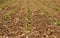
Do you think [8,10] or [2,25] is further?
[8,10]

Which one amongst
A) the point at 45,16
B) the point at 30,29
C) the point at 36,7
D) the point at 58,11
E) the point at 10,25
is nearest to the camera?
the point at 30,29

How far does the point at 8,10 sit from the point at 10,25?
Result: 213cm

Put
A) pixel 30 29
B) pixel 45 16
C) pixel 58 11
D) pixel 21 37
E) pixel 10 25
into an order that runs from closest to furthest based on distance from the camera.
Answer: pixel 21 37, pixel 30 29, pixel 10 25, pixel 45 16, pixel 58 11

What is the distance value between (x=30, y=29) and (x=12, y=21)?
128 centimetres

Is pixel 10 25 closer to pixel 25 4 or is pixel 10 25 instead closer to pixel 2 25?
pixel 2 25

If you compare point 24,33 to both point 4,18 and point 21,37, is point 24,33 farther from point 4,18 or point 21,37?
point 4,18

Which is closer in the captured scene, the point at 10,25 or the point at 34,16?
the point at 10,25

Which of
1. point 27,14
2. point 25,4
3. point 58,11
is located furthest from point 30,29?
point 25,4

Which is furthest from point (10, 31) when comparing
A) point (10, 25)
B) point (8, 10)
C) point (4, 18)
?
point (8, 10)

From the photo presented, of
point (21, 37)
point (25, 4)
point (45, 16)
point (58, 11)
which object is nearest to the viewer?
point (21, 37)

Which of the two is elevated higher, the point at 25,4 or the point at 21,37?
the point at 25,4

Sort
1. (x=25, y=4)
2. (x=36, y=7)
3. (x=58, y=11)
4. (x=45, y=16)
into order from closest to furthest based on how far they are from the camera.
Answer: (x=45, y=16), (x=58, y=11), (x=36, y=7), (x=25, y=4)

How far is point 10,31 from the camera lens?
7656mm

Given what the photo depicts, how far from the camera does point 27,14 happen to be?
30.4 feet
